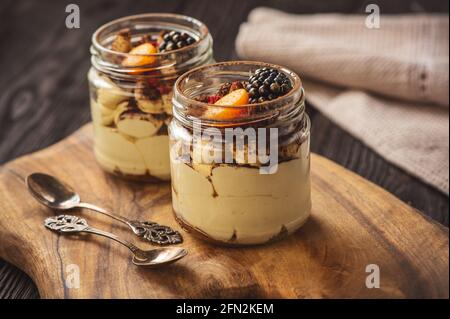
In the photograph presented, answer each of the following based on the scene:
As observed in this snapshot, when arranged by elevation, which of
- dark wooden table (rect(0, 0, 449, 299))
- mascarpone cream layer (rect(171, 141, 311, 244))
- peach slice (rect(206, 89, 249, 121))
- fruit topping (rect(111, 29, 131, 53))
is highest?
fruit topping (rect(111, 29, 131, 53))

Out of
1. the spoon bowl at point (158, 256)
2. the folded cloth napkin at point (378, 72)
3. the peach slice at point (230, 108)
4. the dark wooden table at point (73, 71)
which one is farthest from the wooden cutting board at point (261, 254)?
the folded cloth napkin at point (378, 72)

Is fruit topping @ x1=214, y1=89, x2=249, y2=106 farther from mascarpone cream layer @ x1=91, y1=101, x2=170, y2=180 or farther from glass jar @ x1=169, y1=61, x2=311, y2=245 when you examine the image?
mascarpone cream layer @ x1=91, y1=101, x2=170, y2=180

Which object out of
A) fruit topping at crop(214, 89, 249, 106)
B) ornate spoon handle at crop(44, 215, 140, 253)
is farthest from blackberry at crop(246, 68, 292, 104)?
ornate spoon handle at crop(44, 215, 140, 253)

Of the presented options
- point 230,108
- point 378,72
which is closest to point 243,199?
point 230,108

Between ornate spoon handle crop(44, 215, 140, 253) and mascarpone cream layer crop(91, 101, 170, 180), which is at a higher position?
mascarpone cream layer crop(91, 101, 170, 180)

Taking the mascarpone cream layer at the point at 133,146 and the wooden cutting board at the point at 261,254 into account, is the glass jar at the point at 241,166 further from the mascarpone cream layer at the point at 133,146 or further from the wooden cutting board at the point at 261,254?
the mascarpone cream layer at the point at 133,146

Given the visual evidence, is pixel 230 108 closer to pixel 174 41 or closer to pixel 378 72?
pixel 174 41
